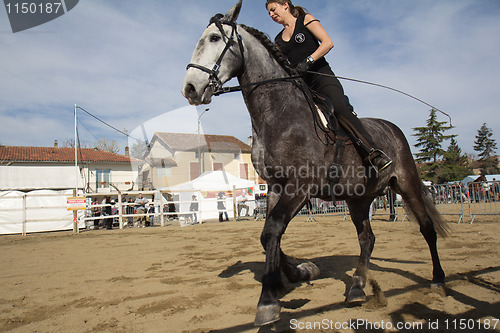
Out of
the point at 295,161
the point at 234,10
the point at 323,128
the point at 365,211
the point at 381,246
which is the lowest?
the point at 381,246

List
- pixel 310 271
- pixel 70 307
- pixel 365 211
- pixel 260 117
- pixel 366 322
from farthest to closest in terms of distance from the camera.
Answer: pixel 365 211 < pixel 310 271 < pixel 70 307 < pixel 260 117 < pixel 366 322

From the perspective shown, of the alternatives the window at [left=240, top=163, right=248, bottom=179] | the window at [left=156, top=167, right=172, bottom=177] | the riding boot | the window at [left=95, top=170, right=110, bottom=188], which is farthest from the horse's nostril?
the window at [left=95, top=170, right=110, bottom=188]

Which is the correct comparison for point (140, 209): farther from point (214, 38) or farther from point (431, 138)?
point (431, 138)

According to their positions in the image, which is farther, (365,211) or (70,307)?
(365,211)

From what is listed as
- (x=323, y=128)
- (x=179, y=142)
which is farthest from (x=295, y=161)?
(x=179, y=142)

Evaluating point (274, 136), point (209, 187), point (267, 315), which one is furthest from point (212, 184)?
point (267, 315)

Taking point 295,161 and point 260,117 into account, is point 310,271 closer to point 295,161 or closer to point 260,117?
point 295,161

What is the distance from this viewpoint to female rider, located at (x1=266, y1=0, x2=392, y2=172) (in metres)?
3.75

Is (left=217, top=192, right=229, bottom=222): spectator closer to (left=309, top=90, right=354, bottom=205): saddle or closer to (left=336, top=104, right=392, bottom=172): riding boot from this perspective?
(left=336, top=104, right=392, bottom=172): riding boot

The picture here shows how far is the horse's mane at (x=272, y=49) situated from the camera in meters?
3.69

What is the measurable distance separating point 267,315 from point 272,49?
9.58ft

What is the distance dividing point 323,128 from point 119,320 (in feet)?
10.00

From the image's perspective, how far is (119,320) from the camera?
320 centimetres

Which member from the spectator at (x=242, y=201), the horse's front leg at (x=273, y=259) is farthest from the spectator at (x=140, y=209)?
the horse's front leg at (x=273, y=259)
